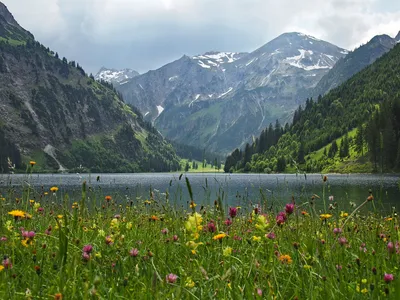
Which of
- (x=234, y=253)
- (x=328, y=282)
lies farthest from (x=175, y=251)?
(x=328, y=282)

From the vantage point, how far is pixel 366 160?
140750mm

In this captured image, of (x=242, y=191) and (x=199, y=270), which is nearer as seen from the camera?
(x=199, y=270)

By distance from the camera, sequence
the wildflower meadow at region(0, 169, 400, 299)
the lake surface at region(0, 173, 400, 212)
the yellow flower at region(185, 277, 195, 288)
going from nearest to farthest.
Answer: the wildflower meadow at region(0, 169, 400, 299), the yellow flower at region(185, 277, 195, 288), the lake surface at region(0, 173, 400, 212)

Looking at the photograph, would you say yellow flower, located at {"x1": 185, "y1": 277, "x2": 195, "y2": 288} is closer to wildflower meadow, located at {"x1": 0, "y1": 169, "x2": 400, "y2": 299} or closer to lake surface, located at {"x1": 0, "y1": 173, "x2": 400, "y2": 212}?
wildflower meadow, located at {"x1": 0, "y1": 169, "x2": 400, "y2": 299}

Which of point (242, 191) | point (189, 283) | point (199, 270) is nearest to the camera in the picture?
point (189, 283)

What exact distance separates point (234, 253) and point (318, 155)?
187236mm

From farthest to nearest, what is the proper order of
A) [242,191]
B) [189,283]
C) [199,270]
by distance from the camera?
[242,191] < [199,270] < [189,283]

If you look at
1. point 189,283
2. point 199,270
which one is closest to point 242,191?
point 199,270

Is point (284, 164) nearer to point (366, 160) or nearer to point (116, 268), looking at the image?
point (366, 160)

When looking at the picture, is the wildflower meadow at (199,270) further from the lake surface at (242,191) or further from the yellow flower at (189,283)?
the lake surface at (242,191)

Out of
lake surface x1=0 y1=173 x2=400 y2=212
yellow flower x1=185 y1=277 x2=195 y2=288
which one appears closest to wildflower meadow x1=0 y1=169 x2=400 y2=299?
yellow flower x1=185 y1=277 x2=195 y2=288

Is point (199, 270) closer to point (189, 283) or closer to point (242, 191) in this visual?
point (189, 283)

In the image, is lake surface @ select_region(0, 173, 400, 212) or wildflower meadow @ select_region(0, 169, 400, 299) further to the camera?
lake surface @ select_region(0, 173, 400, 212)

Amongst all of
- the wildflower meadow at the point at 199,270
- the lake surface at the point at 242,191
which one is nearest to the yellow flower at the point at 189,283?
the wildflower meadow at the point at 199,270
